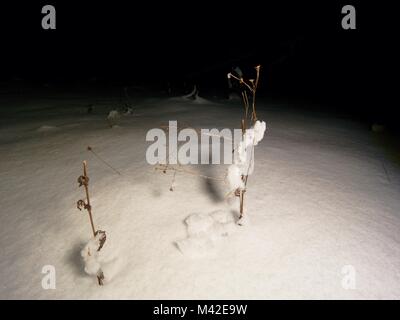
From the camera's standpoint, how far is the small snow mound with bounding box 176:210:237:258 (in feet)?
4.08

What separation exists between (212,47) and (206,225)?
33.2ft

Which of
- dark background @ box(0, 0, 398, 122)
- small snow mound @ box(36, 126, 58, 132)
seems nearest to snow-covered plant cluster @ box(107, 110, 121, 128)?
small snow mound @ box(36, 126, 58, 132)

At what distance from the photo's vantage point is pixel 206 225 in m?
1.32

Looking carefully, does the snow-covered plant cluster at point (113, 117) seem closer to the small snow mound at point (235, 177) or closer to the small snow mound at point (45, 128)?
the small snow mound at point (45, 128)

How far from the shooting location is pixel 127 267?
122 cm

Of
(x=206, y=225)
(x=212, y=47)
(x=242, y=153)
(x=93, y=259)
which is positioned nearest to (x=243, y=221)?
(x=206, y=225)

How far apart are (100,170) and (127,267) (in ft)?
3.04

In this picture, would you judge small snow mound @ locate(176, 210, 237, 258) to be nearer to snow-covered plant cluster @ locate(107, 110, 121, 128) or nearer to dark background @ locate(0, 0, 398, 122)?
snow-covered plant cluster @ locate(107, 110, 121, 128)

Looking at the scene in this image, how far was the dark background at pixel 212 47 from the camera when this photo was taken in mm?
6598

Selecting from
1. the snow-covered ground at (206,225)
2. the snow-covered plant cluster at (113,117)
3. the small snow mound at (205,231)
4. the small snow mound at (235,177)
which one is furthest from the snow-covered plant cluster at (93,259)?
the snow-covered plant cluster at (113,117)

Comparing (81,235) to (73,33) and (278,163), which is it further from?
(73,33)

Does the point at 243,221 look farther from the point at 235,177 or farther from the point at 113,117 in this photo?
the point at 113,117

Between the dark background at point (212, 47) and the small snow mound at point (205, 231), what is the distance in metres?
3.70
